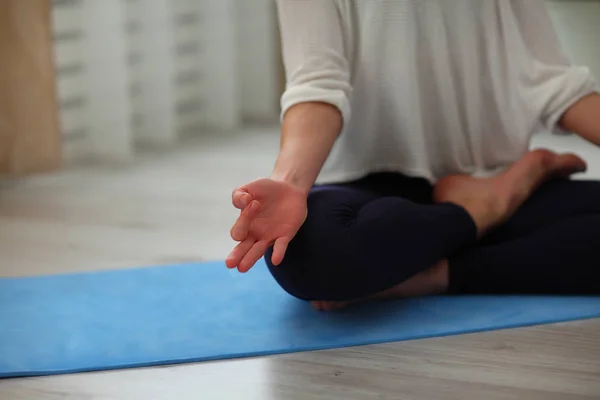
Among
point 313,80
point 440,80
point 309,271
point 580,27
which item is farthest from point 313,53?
point 580,27

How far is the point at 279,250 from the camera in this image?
3.14 feet

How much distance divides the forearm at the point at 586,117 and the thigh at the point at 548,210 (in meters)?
0.08

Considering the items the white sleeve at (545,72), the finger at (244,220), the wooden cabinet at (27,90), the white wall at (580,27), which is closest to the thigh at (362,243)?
the finger at (244,220)

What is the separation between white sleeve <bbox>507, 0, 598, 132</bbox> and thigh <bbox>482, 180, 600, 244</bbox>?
0.10m

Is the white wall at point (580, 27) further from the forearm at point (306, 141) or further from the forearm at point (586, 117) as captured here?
the forearm at point (306, 141)

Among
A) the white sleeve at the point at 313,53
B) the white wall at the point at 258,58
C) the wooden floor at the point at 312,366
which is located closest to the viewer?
the wooden floor at the point at 312,366

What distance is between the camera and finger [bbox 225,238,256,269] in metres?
0.93

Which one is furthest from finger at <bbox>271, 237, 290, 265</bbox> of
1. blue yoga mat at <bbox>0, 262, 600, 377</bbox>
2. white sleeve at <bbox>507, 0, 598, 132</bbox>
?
white sleeve at <bbox>507, 0, 598, 132</bbox>

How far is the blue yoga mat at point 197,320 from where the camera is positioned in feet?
3.29

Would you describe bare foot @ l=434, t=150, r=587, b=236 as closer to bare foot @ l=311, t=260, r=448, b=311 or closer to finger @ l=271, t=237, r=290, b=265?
bare foot @ l=311, t=260, r=448, b=311

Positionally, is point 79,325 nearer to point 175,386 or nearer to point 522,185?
point 175,386

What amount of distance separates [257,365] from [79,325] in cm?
26

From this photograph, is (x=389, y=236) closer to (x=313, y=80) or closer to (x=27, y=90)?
(x=313, y=80)

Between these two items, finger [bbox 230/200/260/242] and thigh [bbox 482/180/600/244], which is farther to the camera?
thigh [bbox 482/180/600/244]
